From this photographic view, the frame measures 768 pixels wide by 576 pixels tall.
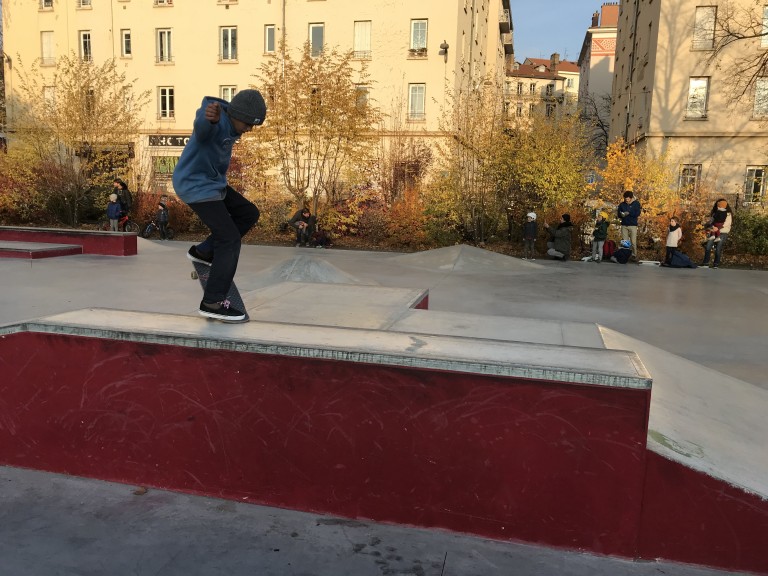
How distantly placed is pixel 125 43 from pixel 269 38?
8591 millimetres

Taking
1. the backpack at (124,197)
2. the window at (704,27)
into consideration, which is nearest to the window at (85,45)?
the backpack at (124,197)

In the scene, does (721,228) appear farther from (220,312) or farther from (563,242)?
(220,312)

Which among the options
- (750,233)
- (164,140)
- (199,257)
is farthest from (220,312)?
(164,140)

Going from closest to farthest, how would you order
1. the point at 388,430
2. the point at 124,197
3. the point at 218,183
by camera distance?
the point at 388,430 → the point at 218,183 → the point at 124,197

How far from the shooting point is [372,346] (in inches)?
119

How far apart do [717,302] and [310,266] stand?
6.38 meters

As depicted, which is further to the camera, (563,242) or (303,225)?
(303,225)

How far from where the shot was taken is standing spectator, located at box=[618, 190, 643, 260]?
1450 cm

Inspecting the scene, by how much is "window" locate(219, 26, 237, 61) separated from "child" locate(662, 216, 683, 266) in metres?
25.0

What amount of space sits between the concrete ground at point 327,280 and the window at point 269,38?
19.6 meters

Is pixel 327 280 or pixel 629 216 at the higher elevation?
pixel 629 216

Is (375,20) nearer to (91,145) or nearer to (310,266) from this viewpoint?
(91,145)

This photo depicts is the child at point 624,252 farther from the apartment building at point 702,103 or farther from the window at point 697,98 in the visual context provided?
the window at point 697,98

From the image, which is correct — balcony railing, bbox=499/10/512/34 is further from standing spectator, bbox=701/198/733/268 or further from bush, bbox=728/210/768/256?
standing spectator, bbox=701/198/733/268
